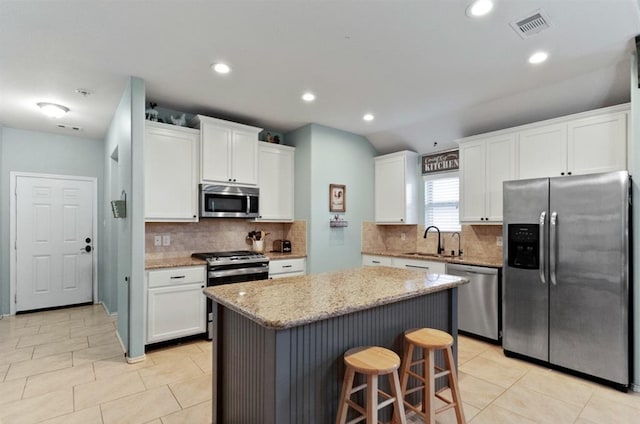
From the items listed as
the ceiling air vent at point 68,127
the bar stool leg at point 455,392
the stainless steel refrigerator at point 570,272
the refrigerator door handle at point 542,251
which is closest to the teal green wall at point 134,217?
the ceiling air vent at point 68,127

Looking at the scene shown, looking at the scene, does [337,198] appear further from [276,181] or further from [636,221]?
[636,221]

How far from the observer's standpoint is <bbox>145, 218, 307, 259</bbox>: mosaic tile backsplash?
4.03 meters

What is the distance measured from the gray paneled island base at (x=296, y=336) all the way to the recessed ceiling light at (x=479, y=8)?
1.80 metres

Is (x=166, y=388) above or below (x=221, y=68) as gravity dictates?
below

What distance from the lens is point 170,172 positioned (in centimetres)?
377

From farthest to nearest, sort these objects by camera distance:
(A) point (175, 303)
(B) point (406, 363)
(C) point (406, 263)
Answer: (C) point (406, 263), (A) point (175, 303), (B) point (406, 363)

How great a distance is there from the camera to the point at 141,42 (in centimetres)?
249

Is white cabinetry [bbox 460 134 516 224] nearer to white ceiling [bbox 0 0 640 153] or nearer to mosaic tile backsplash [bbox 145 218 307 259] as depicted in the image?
white ceiling [bbox 0 0 640 153]

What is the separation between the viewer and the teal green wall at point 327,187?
4605mm

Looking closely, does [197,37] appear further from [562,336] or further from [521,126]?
[562,336]

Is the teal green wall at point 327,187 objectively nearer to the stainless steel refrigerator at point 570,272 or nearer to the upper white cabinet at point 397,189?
the upper white cabinet at point 397,189

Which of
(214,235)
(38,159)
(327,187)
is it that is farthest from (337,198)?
(38,159)

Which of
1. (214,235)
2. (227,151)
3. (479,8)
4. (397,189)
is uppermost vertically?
(479,8)

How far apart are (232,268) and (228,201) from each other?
86 centimetres
